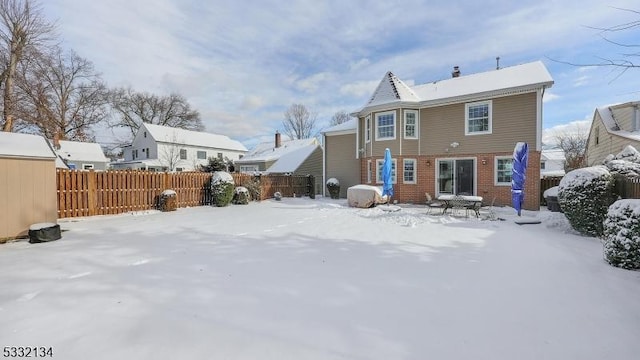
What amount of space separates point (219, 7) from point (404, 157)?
10.7 meters

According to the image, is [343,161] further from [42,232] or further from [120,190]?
[42,232]

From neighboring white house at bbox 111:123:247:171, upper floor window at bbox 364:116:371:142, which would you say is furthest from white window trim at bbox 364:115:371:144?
neighboring white house at bbox 111:123:247:171

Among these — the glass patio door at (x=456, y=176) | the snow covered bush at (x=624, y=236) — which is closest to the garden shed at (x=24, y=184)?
the snow covered bush at (x=624, y=236)

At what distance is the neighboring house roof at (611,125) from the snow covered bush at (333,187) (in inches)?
610

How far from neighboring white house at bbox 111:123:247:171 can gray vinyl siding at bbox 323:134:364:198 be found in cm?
1847

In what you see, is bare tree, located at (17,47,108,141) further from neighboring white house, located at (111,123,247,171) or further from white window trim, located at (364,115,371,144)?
white window trim, located at (364,115,371,144)

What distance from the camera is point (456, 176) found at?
14438mm

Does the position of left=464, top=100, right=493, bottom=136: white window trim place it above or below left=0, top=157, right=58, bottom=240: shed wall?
above

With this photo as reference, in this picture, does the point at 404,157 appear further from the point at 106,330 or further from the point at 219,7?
the point at 106,330

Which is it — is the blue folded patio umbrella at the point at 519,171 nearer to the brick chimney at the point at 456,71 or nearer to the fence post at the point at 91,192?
the brick chimney at the point at 456,71

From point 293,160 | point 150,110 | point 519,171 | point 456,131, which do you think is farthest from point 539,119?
point 150,110

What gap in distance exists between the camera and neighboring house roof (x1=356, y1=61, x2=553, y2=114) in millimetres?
12711

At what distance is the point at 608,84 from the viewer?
4.22 meters

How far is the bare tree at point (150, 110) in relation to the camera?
4097 cm
